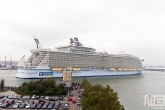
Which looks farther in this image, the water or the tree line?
the tree line

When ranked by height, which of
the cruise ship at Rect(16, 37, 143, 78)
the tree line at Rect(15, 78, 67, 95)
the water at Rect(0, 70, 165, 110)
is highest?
the cruise ship at Rect(16, 37, 143, 78)

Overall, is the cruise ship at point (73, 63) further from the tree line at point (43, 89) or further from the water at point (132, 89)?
the tree line at point (43, 89)

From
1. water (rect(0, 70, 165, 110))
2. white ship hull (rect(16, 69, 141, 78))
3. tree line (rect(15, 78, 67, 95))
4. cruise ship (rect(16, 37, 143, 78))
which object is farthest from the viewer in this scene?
cruise ship (rect(16, 37, 143, 78))

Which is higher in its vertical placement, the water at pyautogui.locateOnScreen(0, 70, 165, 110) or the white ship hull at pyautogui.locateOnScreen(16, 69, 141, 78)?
the white ship hull at pyautogui.locateOnScreen(16, 69, 141, 78)

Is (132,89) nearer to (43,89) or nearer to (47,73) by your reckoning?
(43,89)

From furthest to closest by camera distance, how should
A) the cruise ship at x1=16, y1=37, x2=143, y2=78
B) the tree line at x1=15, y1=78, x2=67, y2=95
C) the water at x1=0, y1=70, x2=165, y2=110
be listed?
the cruise ship at x1=16, y1=37, x2=143, y2=78, the tree line at x1=15, y1=78, x2=67, y2=95, the water at x1=0, y1=70, x2=165, y2=110

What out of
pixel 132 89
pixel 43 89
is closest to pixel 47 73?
pixel 43 89

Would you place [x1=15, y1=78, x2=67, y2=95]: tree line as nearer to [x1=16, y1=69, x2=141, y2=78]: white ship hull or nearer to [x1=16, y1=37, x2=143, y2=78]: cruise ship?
[x1=16, y1=69, x2=141, y2=78]: white ship hull

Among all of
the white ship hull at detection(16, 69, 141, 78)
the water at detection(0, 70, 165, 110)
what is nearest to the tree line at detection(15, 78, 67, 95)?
the water at detection(0, 70, 165, 110)

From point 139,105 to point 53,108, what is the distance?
400 inches

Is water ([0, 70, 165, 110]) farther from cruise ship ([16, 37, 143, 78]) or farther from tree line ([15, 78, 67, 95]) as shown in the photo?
tree line ([15, 78, 67, 95])

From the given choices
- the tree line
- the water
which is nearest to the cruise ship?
the water

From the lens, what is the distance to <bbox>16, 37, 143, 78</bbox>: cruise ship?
46.0 m

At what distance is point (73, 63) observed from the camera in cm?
5347
